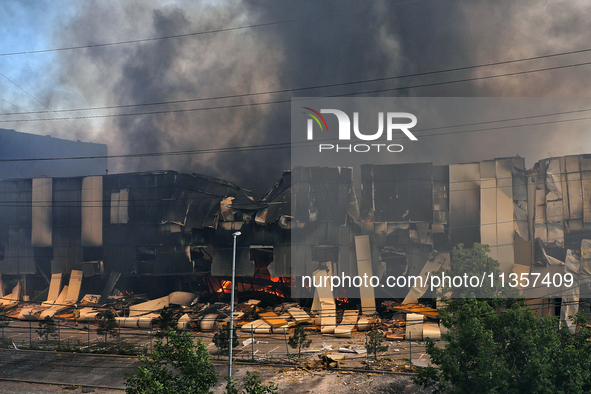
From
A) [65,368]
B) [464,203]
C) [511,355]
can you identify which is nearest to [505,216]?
[464,203]

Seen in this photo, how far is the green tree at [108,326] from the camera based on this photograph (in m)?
35.0

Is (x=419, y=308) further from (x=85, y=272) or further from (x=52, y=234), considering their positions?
(x=52, y=234)

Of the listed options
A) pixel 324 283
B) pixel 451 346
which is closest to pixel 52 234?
pixel 324 283

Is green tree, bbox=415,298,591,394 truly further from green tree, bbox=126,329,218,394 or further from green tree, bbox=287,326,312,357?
green tree, bbox=287,326,312,357

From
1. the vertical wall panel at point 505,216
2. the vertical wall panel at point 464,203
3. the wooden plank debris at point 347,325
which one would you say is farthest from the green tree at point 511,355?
the vertical wall panel at point 505,216

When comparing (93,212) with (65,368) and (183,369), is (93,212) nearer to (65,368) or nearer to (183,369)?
(65,368)

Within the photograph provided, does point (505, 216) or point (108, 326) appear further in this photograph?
point (505, 216)

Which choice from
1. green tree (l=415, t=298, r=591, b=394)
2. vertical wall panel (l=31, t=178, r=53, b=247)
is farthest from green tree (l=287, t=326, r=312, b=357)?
vertical wall panel (l=31, t=178, r=53, b=247)

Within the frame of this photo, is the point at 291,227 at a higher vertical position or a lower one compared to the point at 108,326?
higher

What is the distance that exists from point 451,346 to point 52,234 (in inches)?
1821

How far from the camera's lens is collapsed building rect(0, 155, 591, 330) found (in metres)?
37.8

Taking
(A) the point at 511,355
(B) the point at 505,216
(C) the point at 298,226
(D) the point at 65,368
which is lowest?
(D) the point at 65,368

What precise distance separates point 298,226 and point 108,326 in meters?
20.8

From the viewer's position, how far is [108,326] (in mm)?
36125
